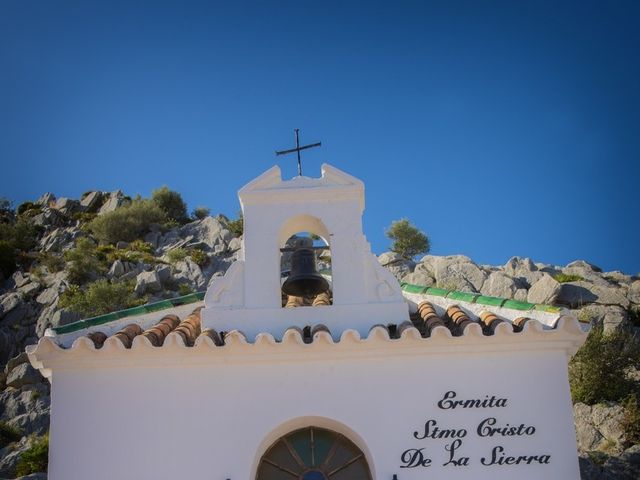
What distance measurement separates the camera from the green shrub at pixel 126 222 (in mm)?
42344

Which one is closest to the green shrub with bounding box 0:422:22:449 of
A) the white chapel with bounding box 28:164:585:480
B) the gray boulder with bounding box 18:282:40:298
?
the gray boulder with bounding box 18:282:40:298

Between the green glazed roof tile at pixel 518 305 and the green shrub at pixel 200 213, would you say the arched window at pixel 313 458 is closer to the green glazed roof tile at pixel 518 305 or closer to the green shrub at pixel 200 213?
the green glazed roof tile at pixel 518 305

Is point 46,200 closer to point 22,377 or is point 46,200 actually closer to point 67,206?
point 67,206

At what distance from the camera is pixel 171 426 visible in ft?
27.0

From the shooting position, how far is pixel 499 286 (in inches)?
1148

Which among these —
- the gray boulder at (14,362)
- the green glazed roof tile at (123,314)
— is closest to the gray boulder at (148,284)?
the gray boulder at (14,362)

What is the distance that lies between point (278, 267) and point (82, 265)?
28.5 m

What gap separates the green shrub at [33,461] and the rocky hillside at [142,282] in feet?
0.13

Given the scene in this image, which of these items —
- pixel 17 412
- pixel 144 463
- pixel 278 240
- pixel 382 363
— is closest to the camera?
pixel 144 463

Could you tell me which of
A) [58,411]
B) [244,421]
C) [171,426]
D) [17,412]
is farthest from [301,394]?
[17,412]

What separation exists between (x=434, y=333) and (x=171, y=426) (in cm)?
334

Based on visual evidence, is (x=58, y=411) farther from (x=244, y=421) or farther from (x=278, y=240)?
(x=278, y=240)

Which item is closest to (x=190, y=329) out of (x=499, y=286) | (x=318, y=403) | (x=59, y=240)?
(x=318, y=403)

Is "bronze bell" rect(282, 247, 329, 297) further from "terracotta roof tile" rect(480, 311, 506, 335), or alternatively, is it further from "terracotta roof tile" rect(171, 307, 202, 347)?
"terracotta roof tile" rect(480, 311, 506, 335)
